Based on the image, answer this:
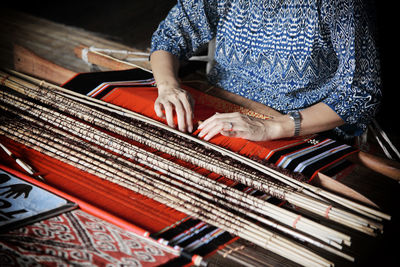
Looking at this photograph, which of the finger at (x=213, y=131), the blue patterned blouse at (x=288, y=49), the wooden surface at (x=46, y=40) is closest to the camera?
the finger at (x=213, y=131)

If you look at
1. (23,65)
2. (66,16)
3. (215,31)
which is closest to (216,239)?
(215,31)

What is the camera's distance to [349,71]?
1165mm

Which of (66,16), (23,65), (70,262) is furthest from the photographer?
(66,16)

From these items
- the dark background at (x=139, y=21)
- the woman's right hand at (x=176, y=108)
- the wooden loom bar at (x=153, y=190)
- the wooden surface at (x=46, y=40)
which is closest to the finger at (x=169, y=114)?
the woman's right hand at (x=176, y=108)

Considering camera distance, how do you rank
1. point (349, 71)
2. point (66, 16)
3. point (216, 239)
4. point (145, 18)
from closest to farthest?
point (216, 239)
point (349, 71)
point (145, 18)
point (66, 16)

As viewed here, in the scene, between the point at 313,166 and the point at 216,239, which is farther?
the point at 313,166

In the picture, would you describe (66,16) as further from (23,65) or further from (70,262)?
(70,262)

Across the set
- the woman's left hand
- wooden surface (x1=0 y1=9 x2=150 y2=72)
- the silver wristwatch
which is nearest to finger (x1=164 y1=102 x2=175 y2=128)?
the woman's left hand

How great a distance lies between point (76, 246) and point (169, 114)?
0.58 m

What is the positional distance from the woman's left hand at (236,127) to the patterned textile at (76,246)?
47 cm

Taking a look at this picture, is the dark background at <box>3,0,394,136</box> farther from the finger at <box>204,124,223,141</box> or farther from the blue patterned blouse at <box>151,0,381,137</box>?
the finger at <box>204,124,223,141</box>

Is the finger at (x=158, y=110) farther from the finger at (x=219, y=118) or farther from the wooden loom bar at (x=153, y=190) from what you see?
the wooden loom bar at (x=153, y=190)

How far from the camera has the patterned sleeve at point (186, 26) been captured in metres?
1.56

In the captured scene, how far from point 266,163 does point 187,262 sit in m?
0.43
